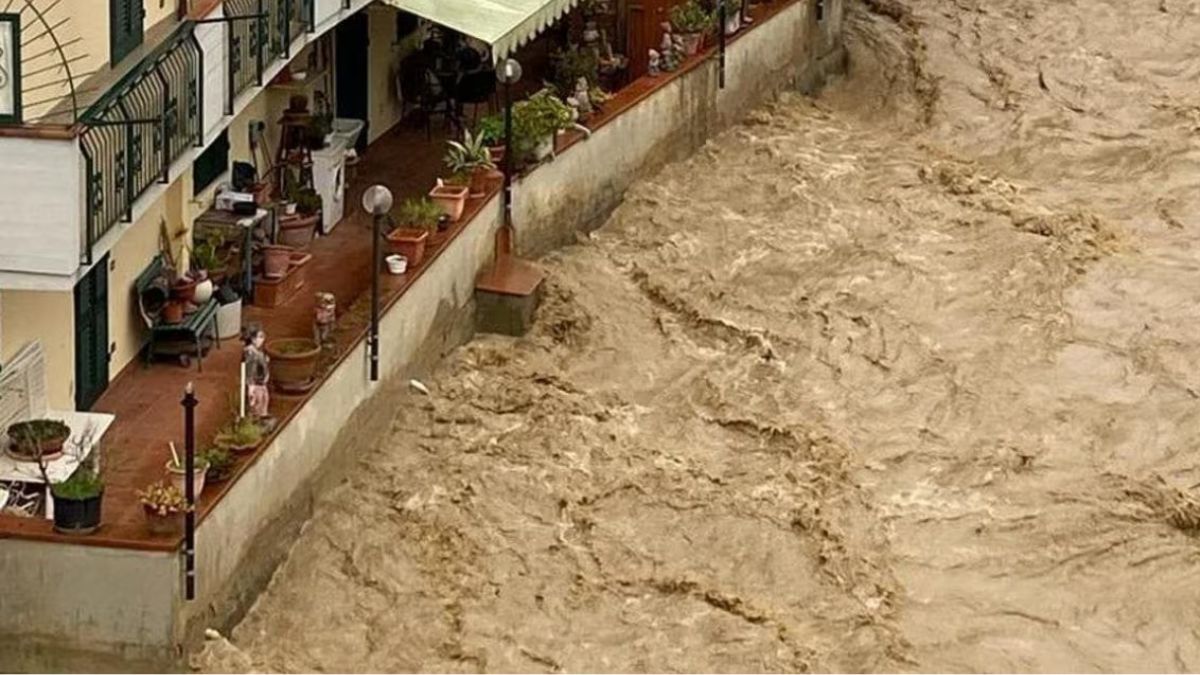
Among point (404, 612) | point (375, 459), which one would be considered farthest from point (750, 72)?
point (404, 612)

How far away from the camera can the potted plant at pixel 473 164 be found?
31391 millimetres

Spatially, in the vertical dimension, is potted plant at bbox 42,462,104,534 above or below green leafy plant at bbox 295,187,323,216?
above

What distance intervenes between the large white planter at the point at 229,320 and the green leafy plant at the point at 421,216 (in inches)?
91.8

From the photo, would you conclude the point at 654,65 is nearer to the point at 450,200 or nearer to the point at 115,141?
the point at 450,200

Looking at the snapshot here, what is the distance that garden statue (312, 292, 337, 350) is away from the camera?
27.2 meters

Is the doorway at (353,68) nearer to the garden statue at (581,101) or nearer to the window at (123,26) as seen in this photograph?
the garden statue at (581,101)

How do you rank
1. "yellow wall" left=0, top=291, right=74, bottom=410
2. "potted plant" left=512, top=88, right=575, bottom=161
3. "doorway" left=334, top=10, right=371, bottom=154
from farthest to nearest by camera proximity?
"doorway" left=334, top=10, right=371, bottom=154, "potted plant" left=512, top=88, right=575, bottom=161, "yellow wall" left=0, top=291, right=74, bottom=410

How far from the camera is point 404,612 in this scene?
25625 mm

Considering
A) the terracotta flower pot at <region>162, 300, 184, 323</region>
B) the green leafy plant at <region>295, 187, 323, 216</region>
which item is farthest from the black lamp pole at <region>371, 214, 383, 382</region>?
the green leafy plant at <region>295, 187, 323, 216</region>

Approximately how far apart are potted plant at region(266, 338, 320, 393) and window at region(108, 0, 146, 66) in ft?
9.97

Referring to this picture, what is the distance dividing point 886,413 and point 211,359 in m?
7.85

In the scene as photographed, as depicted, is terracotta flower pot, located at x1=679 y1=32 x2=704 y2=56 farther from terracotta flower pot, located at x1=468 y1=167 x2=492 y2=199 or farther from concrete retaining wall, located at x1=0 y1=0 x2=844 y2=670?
terracotta flower pot, located at x1=468 y1=167 x2=492 y2=199

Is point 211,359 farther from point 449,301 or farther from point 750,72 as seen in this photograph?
point 750,72

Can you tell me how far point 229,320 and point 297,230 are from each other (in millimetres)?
2937
